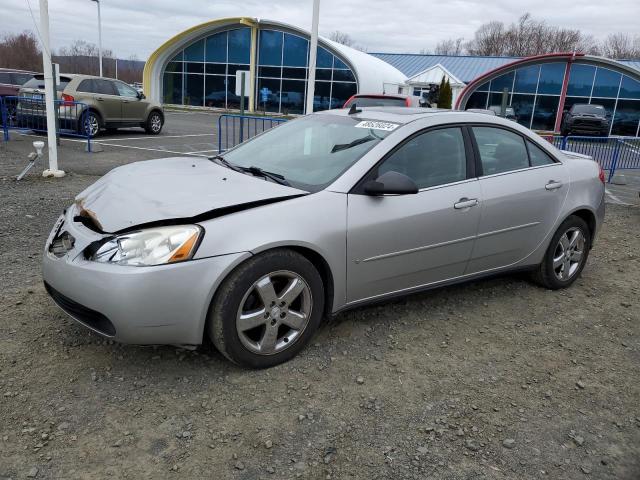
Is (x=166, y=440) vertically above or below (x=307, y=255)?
below

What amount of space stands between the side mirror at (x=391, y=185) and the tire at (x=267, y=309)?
25.5 inches

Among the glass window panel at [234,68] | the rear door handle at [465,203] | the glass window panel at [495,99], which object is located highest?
the glass window panel at [234,68]

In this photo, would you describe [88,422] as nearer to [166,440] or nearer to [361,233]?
[166,440]

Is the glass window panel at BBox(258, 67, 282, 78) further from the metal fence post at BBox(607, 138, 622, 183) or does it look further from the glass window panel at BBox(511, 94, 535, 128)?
the metal fence post at BBox(607, 138, 622, 183)

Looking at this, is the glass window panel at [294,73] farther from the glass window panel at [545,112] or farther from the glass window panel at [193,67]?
the glass window panel at [545,112]

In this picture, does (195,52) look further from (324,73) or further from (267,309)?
(267,309)

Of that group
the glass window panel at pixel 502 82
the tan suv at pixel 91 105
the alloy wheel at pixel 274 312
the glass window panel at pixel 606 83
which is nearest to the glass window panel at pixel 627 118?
the glass window panel at pixel 606 83

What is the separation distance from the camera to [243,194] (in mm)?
3248

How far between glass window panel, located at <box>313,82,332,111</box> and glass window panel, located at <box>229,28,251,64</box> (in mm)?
5279

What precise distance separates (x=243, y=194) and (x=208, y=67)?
1406 inches

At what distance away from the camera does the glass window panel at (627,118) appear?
1169 inches

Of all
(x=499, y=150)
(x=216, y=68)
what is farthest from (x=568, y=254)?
(x=216, y=68)

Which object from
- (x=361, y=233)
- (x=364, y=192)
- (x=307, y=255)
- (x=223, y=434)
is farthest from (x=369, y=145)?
(x=223, y=434)

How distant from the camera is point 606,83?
29500 mm
